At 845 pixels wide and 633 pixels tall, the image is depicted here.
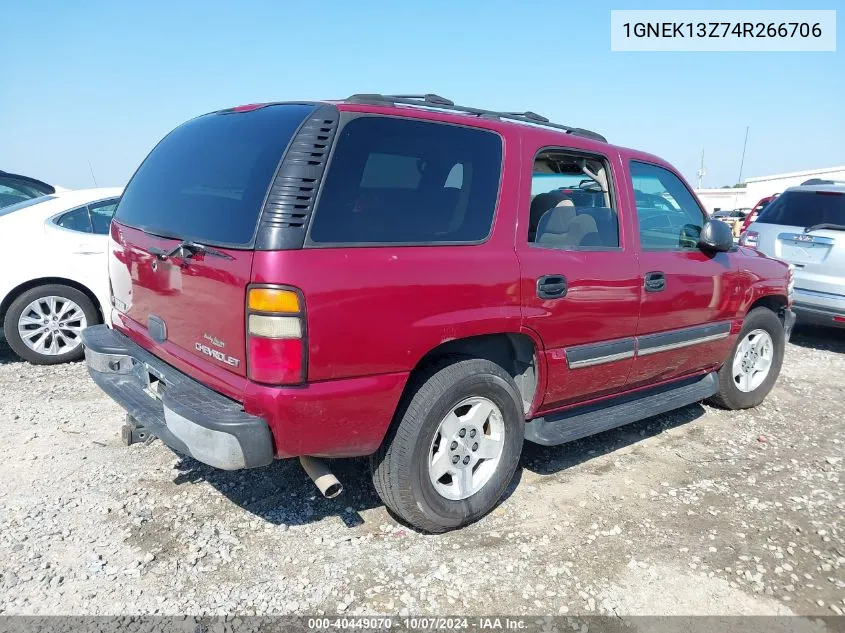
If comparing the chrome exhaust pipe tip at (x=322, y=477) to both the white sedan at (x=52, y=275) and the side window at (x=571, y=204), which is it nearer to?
the side window at (x=571, y=204)

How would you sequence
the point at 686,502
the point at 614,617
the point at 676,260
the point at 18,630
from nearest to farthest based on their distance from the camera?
the point at 18,630 < the point at 614,617 < the point at 686,502 < the point at 676,260

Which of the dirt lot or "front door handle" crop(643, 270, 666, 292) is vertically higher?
"front door handle" crop(643, 270, 666, 292)

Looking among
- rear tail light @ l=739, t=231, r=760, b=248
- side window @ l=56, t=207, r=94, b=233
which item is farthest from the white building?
side window @ l=56, t=207, r=94, b=233

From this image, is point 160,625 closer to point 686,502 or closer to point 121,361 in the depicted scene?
point 121,361

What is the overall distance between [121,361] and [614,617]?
2.57 meters

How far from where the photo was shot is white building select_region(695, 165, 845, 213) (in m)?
25.5

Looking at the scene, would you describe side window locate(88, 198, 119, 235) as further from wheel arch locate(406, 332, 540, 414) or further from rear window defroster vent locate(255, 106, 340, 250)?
wheel arch locate(406, 332, 540, 414)

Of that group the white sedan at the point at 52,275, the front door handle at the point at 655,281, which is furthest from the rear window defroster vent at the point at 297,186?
the white sedan at the point at 52,275

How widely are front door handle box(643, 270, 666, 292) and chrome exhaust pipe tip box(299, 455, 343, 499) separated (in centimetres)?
209

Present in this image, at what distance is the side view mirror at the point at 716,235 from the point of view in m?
3.95

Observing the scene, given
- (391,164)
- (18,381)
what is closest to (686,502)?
(391,164)

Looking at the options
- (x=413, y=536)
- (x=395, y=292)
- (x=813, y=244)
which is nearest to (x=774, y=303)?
(x=813, y=244)

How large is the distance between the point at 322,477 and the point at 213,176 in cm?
142

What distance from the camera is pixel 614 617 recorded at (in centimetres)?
249
